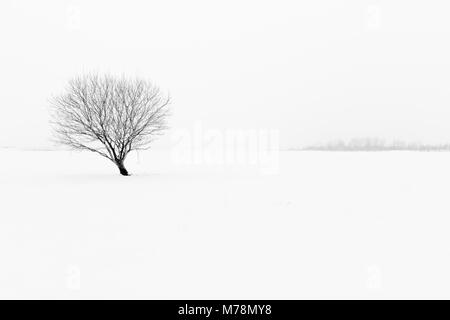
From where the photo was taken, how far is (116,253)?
21.5ft

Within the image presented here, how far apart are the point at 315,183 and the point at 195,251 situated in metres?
11.8

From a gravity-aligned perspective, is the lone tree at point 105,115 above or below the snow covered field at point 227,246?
above

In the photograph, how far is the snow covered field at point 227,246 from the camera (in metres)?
5.16

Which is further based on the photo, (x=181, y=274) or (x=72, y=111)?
(x=72, y=111)

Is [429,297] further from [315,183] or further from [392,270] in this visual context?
[315,183]

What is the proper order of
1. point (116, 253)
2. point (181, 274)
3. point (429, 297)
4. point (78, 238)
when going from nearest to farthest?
1. point (429, 297)
2. point (181, 274)
3. point (116, 253)
4. point (78, 238)

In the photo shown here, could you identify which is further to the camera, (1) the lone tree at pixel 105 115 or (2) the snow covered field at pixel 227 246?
(1) the lone tree at pixel 105 115

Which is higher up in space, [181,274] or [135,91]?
[135,91]

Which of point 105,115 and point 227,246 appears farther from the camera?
point 105,115

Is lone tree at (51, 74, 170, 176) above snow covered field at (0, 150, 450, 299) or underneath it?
above

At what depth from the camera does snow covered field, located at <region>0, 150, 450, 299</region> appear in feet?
16.9

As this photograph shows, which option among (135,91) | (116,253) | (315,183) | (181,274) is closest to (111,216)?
(116,253)

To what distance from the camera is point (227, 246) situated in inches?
272

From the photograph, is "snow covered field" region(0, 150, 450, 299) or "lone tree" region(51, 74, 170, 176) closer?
"snow covered field" region(0, 150, 450, 299)
